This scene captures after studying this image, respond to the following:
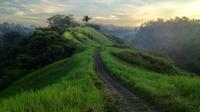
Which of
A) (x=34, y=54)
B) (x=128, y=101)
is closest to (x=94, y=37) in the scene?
(x=34, y=54)

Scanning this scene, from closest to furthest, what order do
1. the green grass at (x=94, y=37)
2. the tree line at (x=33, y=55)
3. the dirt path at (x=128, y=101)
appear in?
the dirt path at (x=128, y=101) < the tree line at (x=33, y=55) < the green grass at (x=94, y=37)

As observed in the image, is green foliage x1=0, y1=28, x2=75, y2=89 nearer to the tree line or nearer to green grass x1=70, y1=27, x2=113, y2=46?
the tree line

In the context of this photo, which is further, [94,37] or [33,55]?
[94,37]

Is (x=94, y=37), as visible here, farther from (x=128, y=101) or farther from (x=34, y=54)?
(x=128, y=101)

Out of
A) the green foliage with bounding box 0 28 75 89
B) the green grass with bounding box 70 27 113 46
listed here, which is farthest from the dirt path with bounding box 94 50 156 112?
the green grass with bounding box 70 27 113 46

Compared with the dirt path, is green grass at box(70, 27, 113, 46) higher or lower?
lower

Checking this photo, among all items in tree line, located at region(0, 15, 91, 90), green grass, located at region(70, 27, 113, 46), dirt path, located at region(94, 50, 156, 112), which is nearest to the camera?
dirt path, located at region(94, 50, 156, 112)

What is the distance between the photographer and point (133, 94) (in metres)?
24.4

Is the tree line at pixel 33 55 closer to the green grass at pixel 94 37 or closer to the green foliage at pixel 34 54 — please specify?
the green foliage at pixel 34 54

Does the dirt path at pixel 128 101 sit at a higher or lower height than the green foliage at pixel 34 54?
higher

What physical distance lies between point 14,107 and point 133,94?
9757 millimetres

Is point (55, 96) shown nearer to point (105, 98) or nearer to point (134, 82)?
point (105, 98)

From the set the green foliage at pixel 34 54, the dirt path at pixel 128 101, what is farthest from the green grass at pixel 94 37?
the dirt path at pixel 128 101

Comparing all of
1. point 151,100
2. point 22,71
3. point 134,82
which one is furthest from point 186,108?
point 22,71
